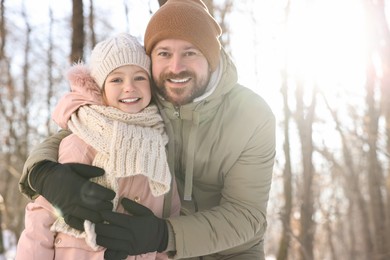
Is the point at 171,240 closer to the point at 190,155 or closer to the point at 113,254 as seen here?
the point at 113,254

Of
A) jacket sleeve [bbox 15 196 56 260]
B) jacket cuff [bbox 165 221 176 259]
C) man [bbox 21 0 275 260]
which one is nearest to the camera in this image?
jacket sleeve [bbox 15 196 56 260]

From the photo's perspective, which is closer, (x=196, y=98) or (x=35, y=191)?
(x=35, y=191)

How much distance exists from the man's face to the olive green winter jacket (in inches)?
2.2

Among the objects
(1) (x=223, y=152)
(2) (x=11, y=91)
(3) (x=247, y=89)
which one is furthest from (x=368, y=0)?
(2) (x=11, y=91)

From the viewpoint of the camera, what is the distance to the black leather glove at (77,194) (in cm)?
200

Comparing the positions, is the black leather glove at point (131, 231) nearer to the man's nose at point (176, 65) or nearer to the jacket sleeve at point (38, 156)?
the jacket sleeve at point (38, 156)

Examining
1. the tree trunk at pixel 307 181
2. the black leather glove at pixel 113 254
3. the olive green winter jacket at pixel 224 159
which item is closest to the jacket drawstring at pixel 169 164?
the olive green winter jacket at pixel 224 159

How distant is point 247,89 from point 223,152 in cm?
41

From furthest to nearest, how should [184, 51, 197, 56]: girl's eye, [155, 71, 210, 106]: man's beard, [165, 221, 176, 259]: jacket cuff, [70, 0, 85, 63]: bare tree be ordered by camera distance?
[70, 0, 85, 63]: bare tree, [184, 51, 197, 56]: girl's eye, [155, 71, 210, 106]: man's beard, [165, 221, 176, 259]: jacket cuff

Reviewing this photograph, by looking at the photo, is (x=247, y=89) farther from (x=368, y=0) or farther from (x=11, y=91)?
(x=11, y=91)

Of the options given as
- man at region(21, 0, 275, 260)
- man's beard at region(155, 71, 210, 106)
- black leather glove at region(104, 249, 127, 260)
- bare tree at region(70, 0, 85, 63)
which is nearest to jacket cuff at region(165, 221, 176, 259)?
man at region(21, 0, 275, 260)

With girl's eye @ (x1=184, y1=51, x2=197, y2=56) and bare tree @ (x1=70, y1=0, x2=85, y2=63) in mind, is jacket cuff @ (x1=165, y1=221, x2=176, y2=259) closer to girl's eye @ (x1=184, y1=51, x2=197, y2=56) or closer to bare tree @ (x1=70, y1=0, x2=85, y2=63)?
girl's eye @ (x1=184, y1=51, x2=197, y2=56)

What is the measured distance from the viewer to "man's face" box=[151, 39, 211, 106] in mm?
2430

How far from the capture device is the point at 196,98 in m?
2.46
